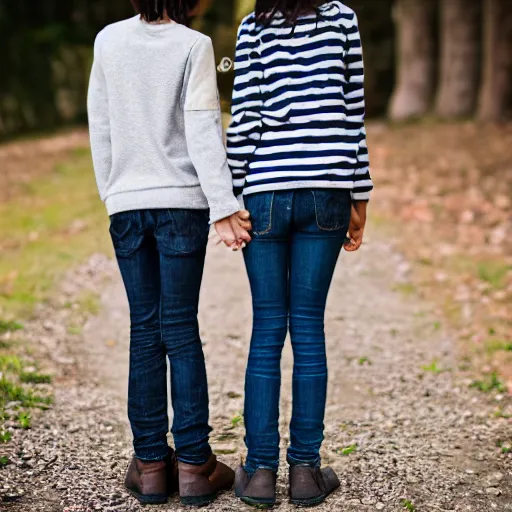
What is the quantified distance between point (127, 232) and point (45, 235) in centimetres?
543

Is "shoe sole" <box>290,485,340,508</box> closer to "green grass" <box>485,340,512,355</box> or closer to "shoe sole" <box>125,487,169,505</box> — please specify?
"shoe sole" <box>125,487,169,505</box>

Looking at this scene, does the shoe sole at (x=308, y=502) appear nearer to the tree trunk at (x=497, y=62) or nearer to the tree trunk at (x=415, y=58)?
the tree trunk at (x=497, y=62)

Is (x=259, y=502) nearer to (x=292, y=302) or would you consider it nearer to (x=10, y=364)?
(x=292, y=302)

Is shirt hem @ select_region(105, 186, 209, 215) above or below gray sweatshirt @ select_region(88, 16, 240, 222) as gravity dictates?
below

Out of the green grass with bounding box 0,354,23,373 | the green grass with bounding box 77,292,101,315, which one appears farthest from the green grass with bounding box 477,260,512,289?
the green grass with bounding box 0,354,23,373

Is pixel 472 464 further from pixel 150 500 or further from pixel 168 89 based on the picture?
pixel 168 89

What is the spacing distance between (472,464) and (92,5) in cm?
1741

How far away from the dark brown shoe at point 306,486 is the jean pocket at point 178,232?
897mm

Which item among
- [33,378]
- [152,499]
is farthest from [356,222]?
[33,378]

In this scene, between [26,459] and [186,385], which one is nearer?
[186,385]

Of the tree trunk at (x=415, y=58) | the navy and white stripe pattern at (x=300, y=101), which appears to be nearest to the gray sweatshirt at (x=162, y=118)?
the navy and white stripe pattern at (x=300, y=101)

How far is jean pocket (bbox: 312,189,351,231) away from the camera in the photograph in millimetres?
2943

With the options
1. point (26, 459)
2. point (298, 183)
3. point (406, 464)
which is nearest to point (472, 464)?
point (406, 464)

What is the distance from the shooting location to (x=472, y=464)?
3725 millimetres
